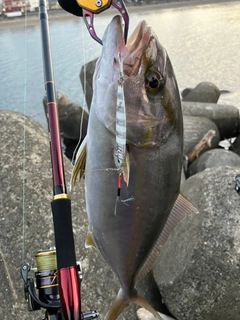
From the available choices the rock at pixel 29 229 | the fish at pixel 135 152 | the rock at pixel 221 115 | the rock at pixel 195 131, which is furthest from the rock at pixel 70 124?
the fish at pixel 135 152

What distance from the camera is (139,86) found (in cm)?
122

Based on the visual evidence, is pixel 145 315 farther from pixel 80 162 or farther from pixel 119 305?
pixel 80 162

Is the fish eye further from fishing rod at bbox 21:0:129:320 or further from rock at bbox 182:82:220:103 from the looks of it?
rock at bbox 182:82:220:103

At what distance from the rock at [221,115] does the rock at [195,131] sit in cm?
52

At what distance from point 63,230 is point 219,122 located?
20.5 feet

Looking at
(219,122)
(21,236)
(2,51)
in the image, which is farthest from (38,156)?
(2,51)

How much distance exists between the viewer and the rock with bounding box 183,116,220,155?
6184 mm

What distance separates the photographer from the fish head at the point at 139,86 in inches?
47.3

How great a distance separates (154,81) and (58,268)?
0.77 meters

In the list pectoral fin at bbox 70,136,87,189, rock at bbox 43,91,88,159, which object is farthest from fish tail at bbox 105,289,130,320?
rock at bbox 43,91,88,159

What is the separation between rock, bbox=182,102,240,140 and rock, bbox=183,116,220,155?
20.7 inches

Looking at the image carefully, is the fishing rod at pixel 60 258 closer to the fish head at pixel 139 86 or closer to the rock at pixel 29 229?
the fish head at pixel 139 86

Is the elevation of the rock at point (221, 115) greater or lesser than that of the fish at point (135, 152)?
lesser

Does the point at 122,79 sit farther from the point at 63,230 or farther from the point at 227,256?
the point at 227,256
